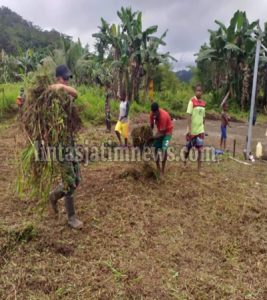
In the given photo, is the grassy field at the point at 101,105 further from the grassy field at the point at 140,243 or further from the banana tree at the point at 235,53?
the grassy field at the point at 140,243

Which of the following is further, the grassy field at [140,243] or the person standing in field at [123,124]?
the person standing in field at [123,124]

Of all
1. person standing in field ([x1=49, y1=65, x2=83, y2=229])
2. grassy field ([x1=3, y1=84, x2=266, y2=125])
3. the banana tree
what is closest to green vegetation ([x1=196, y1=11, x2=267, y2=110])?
the banana tree

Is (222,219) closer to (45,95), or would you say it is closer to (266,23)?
(45,95)

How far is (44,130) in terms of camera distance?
3.31 meters

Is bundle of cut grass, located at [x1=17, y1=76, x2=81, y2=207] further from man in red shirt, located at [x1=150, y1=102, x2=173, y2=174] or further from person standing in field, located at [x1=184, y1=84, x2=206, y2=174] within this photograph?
person standing in field, located at [x1=184, y1=84, x2=206, y2=174]

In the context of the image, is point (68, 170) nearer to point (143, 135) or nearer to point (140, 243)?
point (140, 243)

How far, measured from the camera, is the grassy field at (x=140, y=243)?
269cm

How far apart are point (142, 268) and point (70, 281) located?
24.1 inches

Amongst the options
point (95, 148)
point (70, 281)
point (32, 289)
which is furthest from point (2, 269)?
point (95, 148)

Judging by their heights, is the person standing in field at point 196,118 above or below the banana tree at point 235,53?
below

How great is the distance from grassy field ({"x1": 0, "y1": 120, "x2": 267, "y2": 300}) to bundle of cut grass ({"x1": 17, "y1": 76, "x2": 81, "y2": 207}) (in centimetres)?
28

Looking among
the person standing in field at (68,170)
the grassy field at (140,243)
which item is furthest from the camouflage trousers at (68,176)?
the grassy field at (140,243)

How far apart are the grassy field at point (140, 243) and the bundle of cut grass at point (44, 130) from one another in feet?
0.92

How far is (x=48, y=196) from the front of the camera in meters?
3.56
